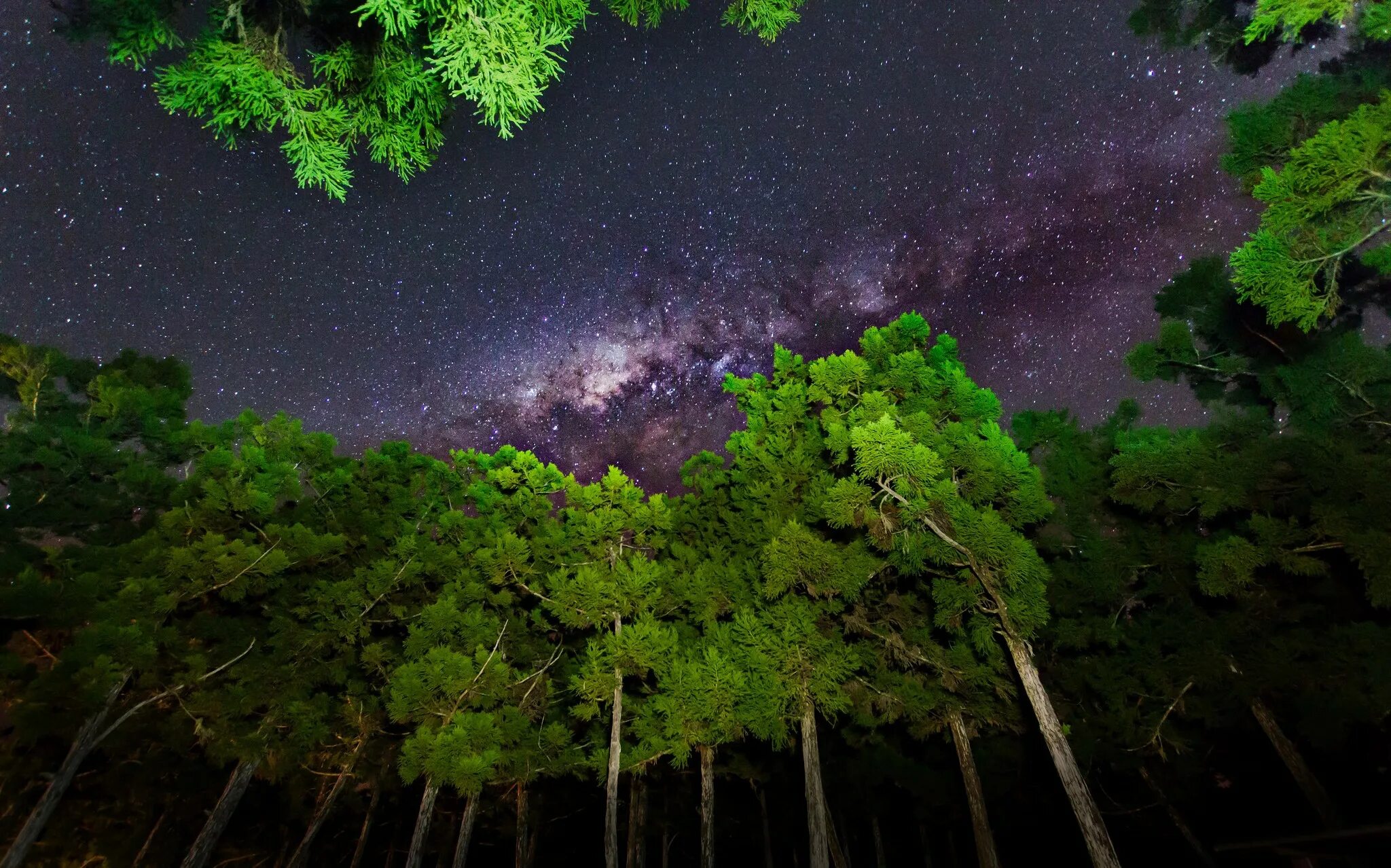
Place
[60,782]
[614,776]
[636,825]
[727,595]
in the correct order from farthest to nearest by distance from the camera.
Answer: [636,825] → [727,595] → [614,776] → [60,782]

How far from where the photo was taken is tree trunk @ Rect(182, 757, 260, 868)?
31.9ft

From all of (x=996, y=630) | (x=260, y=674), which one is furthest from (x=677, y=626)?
(x=260, y=674)

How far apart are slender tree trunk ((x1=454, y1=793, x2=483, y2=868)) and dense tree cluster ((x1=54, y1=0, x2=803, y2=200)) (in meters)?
12.5

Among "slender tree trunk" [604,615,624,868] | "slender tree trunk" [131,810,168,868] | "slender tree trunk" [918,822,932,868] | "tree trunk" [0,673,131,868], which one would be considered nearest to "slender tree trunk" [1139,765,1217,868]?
"slender tree trunk" [918,822,932,868]

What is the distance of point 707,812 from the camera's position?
10648 mm

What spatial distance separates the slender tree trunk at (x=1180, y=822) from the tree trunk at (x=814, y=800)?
1068 cm

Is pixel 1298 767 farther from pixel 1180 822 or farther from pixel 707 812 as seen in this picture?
pixel 707 812

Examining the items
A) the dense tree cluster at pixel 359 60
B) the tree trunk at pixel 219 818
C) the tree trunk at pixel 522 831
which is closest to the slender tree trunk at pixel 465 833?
the tree trunk at pixel 522 831

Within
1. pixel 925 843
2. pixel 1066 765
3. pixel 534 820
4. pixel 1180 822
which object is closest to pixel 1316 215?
pixel 1066 765

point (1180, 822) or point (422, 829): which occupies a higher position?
point (422, 829)

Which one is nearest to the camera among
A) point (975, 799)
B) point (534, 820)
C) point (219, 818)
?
point (975, 799)

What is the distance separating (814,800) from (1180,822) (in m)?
11.8

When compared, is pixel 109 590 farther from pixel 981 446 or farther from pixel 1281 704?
pixel 1281 704

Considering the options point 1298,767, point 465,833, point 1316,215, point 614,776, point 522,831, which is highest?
point 1316,215
